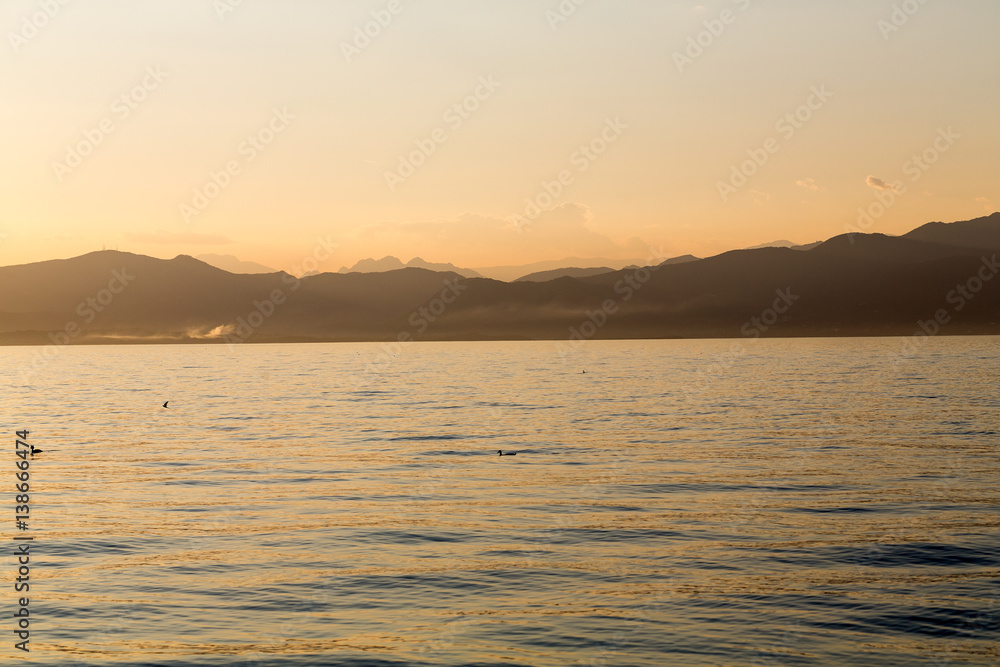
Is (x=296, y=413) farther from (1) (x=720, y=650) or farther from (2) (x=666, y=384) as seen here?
(1) (x=720, y=650)

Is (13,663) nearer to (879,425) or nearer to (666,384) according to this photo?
(879,425)

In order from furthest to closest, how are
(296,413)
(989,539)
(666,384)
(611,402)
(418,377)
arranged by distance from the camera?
(418,377) < (666,384) < (611,402) < (296,413) < (989,539)

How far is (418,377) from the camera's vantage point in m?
138

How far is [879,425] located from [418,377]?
8866 centimetres

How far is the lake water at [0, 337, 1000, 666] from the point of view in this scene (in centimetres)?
1727

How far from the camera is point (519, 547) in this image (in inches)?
959

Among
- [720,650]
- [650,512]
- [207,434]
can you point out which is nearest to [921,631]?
[720,650]

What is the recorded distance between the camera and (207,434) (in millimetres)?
57125

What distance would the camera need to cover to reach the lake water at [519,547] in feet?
56.6

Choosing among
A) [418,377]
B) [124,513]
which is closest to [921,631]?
[124,513]

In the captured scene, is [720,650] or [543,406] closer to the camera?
[720,650]

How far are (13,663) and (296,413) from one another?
56.4 m

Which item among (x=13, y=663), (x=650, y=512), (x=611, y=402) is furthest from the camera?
(x=611, y=402)

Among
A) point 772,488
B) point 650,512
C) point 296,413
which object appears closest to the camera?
point 650,512
